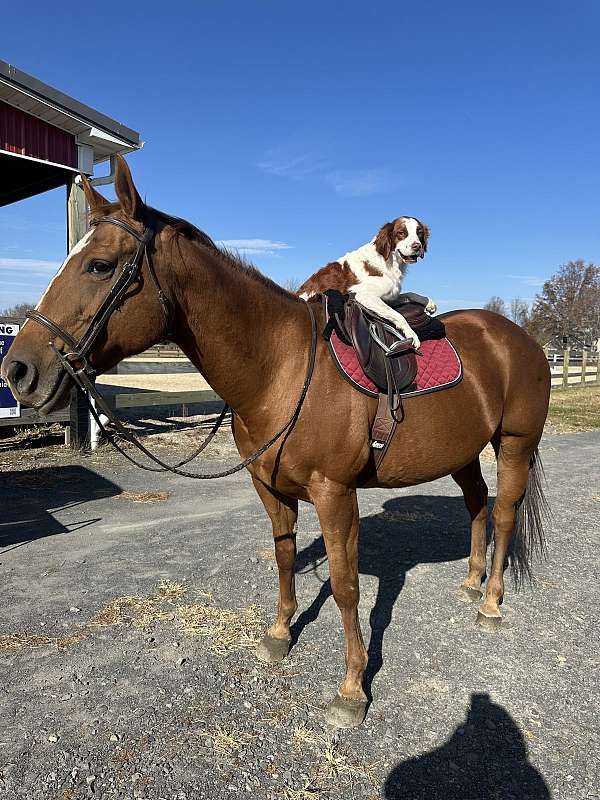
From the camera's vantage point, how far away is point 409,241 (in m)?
3.16

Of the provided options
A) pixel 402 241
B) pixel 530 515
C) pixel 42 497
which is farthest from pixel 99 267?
pixel 42 497

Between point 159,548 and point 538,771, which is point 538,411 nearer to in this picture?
point 538,771

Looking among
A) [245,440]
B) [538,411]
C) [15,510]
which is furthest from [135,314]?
[15,510]

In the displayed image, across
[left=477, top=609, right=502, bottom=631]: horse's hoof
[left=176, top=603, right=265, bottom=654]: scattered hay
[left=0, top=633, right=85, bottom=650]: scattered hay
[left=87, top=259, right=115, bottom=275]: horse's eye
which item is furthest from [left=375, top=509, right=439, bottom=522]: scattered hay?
[left=87, top=259, right=115, bottom=275]: horse's eye

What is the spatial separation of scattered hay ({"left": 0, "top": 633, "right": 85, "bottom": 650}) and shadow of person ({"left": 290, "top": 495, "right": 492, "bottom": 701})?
1431mm

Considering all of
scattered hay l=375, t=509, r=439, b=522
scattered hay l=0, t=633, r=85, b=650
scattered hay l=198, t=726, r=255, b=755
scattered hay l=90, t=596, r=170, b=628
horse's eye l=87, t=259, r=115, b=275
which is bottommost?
scattered hay l=375, t=509, r=439, b=522

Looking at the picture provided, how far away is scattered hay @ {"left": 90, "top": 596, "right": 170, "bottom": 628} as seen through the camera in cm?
345

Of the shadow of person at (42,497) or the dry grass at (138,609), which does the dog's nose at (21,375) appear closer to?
the dry grass at (138,609)

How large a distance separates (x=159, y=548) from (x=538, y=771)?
11.4ft

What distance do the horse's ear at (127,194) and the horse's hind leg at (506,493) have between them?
117 inches

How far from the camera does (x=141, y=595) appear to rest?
3.84 m

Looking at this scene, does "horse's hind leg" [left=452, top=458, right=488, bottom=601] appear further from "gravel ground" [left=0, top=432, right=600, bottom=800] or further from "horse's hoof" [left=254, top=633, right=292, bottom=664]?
"horse's hoof" [left=254, top=633, right=292, bottom=664]

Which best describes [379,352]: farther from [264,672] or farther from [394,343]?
[264,672]

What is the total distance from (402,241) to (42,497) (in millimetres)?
5389
